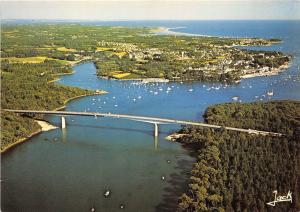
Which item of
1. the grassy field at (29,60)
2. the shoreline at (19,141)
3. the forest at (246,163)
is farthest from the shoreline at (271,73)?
the shoreline at (19,141)

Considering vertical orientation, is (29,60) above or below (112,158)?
above

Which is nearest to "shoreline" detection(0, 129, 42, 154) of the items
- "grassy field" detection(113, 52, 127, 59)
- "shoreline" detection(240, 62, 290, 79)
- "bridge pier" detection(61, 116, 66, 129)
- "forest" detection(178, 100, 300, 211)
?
"bridge pier" detection(61, 116, 66, 129)

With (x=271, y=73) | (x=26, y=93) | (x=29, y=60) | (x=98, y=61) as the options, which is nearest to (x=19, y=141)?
(x=26, y=93)

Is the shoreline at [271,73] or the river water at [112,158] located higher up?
the shoreline at [271,73]

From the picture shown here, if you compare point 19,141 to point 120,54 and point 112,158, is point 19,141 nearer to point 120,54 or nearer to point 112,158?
point 112,158

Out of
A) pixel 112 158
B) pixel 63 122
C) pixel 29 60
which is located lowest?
pixel 112 158

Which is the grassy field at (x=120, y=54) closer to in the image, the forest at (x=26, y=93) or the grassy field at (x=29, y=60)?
the grassy field at (x=29, y=60)
